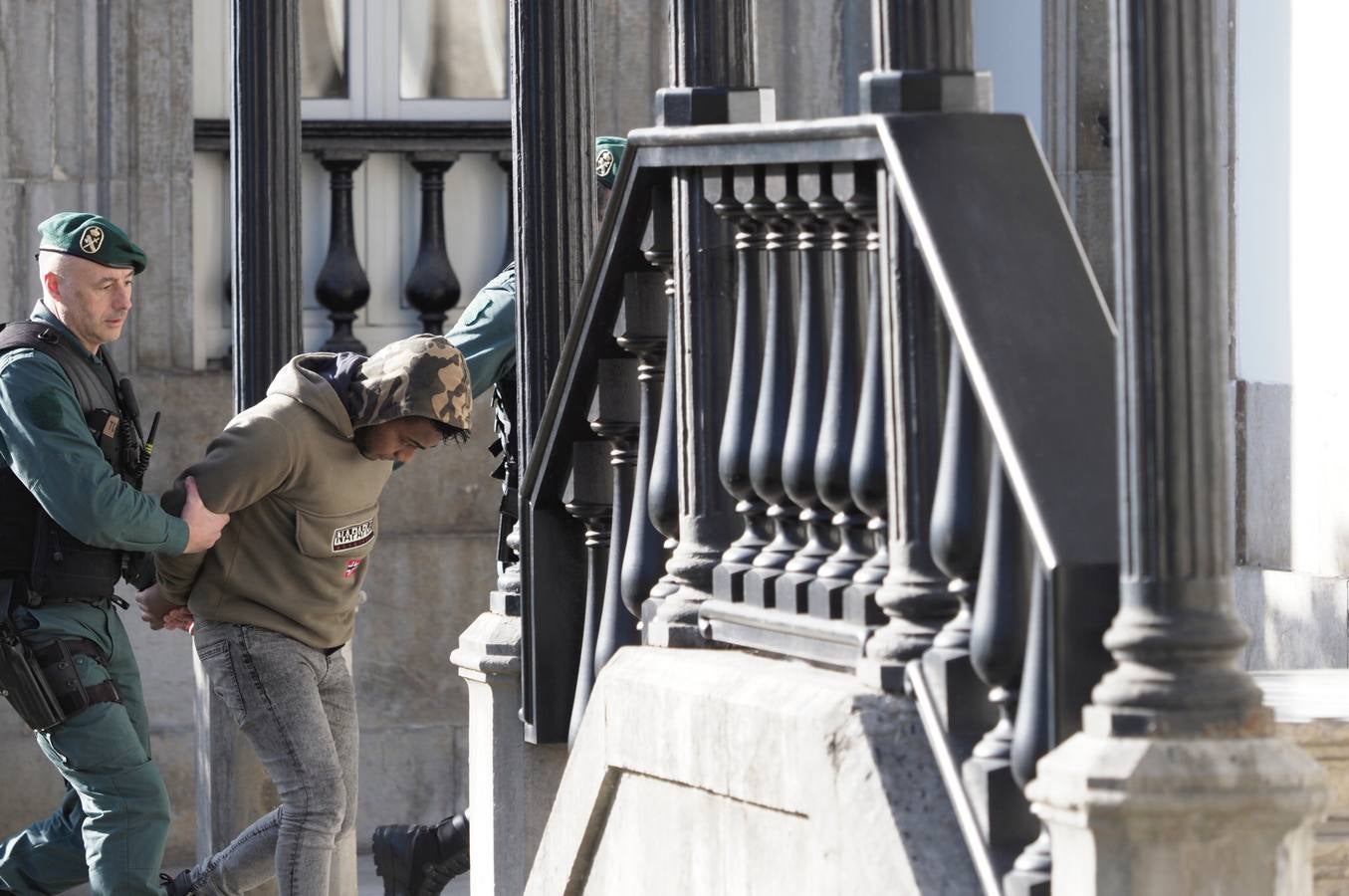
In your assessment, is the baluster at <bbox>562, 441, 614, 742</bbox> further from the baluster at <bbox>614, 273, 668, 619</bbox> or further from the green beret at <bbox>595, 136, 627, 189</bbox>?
the green beret at <bbox>595, 136, 627, 189</bbox>

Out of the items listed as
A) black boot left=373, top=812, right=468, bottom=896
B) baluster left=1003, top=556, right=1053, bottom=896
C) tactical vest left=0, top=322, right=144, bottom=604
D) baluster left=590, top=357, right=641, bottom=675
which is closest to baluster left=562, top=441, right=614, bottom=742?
baluster left=590, top=357, right=641, bottom=675

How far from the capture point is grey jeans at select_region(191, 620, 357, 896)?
5523mm

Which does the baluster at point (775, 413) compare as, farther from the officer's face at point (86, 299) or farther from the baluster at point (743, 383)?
the officer's face at point (86, 299)

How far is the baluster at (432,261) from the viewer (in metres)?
9.05

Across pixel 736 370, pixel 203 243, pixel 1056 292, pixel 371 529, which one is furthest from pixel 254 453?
A: pixel 203 243

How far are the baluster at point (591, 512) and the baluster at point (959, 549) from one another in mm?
1640

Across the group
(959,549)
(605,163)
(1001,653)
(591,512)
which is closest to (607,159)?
(605,163)

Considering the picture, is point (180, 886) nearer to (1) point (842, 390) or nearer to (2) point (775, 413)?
(2) point (775, 413)

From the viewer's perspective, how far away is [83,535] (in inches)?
208

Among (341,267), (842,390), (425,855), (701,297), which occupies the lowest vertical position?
(425,855)

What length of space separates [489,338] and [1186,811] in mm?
3551

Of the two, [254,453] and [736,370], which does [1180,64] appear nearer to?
[736,370]

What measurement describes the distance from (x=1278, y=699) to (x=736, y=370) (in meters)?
1.09

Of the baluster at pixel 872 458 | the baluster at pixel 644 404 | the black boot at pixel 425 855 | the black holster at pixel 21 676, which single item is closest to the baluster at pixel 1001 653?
the baluster at pixel 872 458
